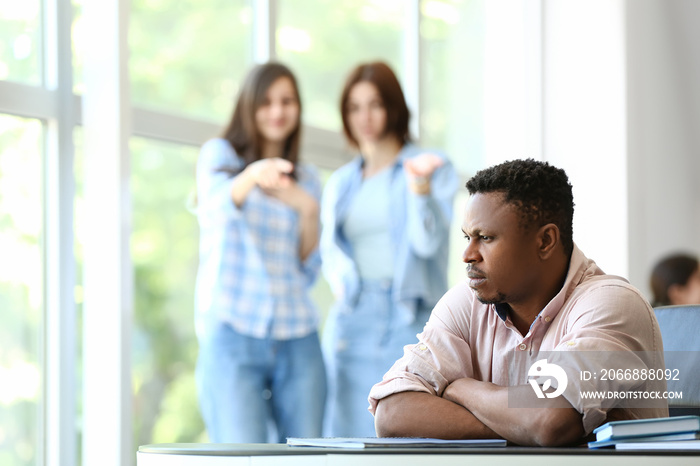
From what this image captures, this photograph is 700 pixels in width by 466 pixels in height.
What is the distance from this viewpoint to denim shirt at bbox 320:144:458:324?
324 centimetres

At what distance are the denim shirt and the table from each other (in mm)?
2149

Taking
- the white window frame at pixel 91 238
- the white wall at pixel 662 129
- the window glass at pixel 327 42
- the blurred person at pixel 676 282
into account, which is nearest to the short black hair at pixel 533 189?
the white window frame at pixel 91 238

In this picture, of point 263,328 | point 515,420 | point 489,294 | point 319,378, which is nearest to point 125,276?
Result: point 263,328

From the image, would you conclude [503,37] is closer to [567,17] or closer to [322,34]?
[567,17]

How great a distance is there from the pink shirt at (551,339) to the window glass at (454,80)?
297 cm

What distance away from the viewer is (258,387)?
2.85 meters

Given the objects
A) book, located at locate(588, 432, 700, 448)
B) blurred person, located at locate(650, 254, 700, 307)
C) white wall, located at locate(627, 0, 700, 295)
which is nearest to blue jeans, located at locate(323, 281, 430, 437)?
blurred person, located at locate(650, 254, 700, 307)

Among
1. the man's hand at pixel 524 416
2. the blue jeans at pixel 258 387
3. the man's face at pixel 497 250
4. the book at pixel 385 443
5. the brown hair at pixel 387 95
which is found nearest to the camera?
the book at pixel 385 443

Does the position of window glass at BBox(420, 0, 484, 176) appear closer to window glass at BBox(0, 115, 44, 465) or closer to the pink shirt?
window glass at BBox(0, 115, 44, 465)

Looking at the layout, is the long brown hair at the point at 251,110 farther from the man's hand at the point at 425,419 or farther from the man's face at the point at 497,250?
the man's hand at the point at 425,419

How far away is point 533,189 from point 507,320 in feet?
0.81

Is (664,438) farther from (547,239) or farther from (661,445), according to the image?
(547,239)

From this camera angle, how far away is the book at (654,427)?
1028mm

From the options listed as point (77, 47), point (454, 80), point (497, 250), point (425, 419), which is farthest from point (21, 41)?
point (454, 80)
